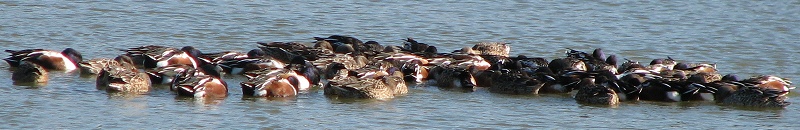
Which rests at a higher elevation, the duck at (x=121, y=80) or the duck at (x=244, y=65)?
the duck at (x=244, y=65)

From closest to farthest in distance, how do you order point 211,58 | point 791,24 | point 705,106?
1. point 705,106
2. point 211,58
3. point 791,24

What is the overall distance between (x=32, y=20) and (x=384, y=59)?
17.8 feet

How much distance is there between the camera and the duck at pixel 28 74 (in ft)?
39.6

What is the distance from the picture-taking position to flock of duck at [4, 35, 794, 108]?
11727 millimetres

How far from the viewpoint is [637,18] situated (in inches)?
793

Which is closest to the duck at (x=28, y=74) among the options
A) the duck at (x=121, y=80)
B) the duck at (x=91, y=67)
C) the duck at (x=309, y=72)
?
the duck at (x=121, y=80)

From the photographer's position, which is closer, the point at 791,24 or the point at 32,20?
the point at 32,20

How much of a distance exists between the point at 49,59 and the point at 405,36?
5735 mm

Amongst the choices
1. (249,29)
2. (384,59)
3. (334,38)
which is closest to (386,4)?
(249,29)

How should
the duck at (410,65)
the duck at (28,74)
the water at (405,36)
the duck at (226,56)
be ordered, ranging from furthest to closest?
the duck at (226,56)
the duck at (410,65)
the duck at (28,74)
the water at (405,36)

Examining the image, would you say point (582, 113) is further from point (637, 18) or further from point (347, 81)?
point (637, 18)

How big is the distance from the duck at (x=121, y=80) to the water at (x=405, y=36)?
0.49 ft

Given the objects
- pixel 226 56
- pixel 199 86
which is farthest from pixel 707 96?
pixel 226 56

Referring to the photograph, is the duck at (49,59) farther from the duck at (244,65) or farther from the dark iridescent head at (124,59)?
the duck at (244,65)
